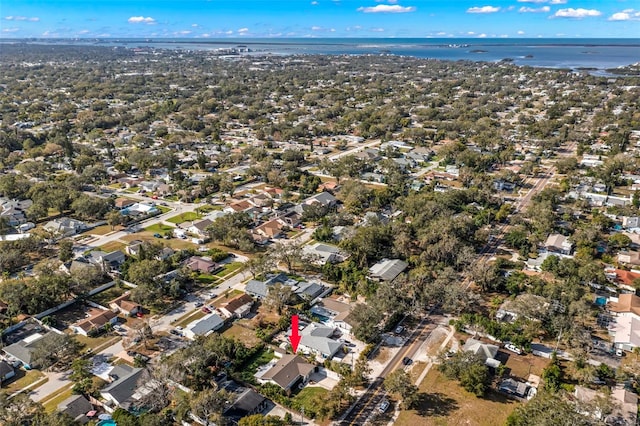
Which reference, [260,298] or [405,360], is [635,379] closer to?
[405,360]

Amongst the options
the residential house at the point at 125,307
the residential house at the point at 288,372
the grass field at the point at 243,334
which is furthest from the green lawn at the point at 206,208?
the residential house at the point at 288,372

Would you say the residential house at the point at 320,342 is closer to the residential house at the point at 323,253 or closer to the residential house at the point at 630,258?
the residential house at the point at 323,253

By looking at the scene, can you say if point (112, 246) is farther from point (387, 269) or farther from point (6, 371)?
point (387, 269)

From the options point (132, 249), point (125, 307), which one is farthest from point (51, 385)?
point (132, 249)

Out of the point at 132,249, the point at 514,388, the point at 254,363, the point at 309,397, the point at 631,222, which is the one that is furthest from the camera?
the point at 631,222

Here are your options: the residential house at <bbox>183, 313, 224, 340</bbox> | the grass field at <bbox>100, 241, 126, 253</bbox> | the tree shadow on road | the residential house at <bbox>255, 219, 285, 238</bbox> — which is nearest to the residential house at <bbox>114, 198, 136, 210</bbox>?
the grass field at <bbox>100, 241, 126, 253</bbox>

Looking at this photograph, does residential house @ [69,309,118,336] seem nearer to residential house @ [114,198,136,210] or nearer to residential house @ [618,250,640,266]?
residential house @ [114,198,136,210]

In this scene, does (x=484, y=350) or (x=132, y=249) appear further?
(x=132, y=249)
